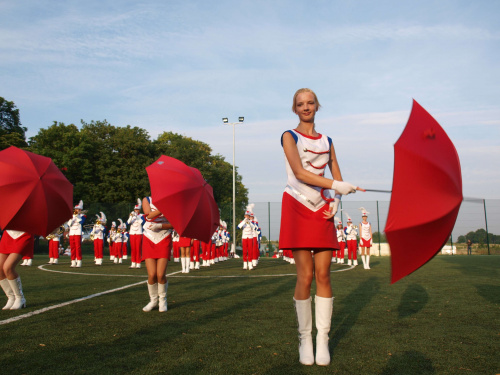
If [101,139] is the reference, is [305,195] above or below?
below

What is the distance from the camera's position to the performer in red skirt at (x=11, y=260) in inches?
294

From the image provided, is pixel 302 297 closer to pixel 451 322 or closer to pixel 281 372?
pixel 281 372

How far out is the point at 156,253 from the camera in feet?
24.0

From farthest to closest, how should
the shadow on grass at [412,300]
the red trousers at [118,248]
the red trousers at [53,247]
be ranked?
1. the red trousers at [118,248]
2. the red trousers at [53,247]
3. the shadow on grass at [412,300]

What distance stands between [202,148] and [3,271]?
55.6 metres

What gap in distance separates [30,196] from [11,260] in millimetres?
2451

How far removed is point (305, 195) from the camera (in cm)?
425

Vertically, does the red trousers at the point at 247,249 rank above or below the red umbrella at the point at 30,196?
below

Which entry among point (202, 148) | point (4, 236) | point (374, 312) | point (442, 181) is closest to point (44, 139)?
point (202, 148)

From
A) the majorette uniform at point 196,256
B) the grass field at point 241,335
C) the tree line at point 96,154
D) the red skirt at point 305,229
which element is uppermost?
the tree line at point 96,154

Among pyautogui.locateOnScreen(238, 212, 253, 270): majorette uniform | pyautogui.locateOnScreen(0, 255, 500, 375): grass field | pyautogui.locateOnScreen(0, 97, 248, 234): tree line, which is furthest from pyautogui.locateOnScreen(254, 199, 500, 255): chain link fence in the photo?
pyautogui.locateOnScreen(0, 255, 500, 375): grass field

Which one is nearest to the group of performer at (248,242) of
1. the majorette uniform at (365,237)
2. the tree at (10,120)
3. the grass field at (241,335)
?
the majorette uniform at (365,237)

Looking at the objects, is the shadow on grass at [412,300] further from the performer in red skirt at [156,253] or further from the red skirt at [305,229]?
the performer in red skirt at [156,253]

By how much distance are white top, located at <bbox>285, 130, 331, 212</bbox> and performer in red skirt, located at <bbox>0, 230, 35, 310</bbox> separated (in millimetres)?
5156
